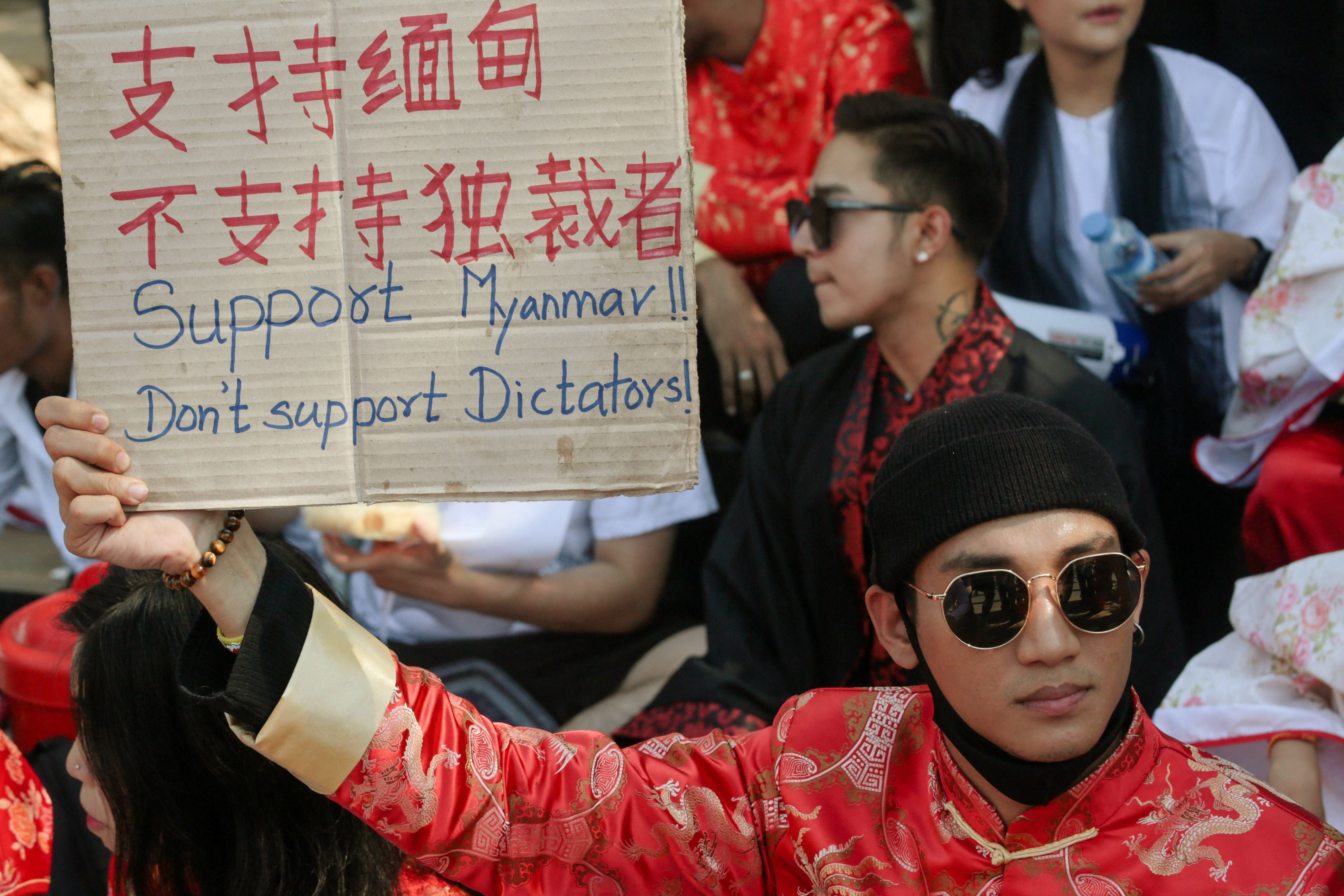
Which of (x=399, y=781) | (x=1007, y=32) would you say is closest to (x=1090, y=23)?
(x=1007, y=32)

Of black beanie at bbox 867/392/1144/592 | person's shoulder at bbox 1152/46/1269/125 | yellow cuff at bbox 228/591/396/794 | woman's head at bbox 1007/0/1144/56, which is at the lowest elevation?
yellow cuff at bbox 228/591/396/794

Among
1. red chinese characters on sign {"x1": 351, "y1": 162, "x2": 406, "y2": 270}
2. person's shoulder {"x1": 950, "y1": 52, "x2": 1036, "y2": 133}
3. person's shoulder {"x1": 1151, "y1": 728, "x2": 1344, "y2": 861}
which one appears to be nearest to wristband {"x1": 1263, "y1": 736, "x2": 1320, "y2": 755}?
person's shoulder {"x1": 1151, "y1": 728, "x2": 1344, "y2": 861}

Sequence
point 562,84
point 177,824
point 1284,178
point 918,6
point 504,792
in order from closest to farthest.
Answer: point 562,84, point 504,792, point 177,824, point 1284,178, point 918,6

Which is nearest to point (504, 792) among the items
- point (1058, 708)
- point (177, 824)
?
point (177, 824)

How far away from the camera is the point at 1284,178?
284 centimetres

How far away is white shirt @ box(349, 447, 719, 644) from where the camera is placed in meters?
2.99

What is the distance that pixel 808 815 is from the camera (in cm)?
148

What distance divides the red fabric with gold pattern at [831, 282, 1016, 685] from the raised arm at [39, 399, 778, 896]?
3.88 feet

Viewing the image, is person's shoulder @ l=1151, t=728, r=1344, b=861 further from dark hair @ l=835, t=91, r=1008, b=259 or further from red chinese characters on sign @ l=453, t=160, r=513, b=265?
dark hair @ l=835, t=91, r=1008, b=259

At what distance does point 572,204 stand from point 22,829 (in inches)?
58.1

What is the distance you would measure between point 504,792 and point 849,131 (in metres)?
1.98

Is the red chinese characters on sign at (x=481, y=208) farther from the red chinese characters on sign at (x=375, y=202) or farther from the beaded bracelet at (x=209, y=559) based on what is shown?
the beaded bracelet at (x=209, y=559)

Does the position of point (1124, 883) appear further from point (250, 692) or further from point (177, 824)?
point (177, 824)

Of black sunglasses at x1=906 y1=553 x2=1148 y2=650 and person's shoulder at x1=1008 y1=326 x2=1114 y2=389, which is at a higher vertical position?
person's shoulder at x1=1008 y1=326 x2=1114 y2=389
